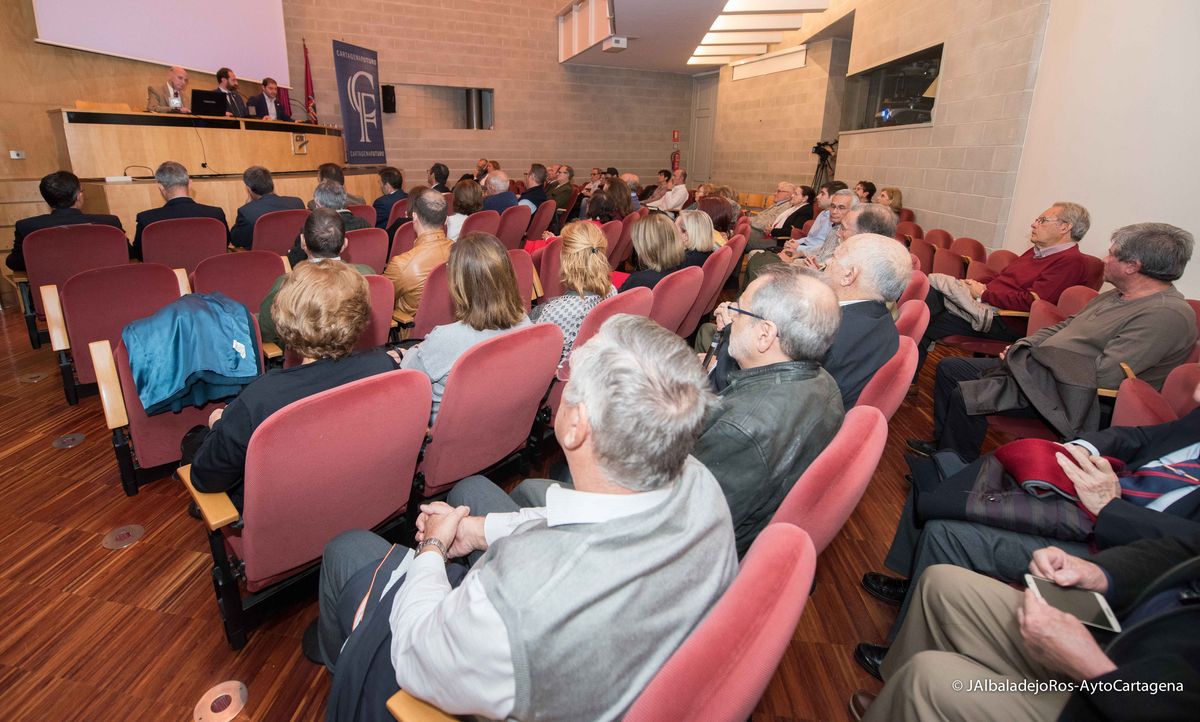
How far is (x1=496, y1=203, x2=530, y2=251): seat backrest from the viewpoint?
5559 millimetres

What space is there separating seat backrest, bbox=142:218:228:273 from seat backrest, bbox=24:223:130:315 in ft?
0.49

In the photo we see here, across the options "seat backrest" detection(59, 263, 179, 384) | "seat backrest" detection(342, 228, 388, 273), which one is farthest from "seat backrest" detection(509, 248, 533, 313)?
"seat backrest" detection(59, 263, 179, 384)

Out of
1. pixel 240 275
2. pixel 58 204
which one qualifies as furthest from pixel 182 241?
pixel 240 275

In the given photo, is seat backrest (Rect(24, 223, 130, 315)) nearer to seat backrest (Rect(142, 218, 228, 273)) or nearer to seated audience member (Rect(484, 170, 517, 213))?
seat backrest (Rect(142, 218, 228, 273))

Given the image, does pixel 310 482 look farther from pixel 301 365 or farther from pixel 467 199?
pixel 467 199

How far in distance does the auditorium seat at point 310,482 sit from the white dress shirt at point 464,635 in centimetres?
45

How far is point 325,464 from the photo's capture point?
4.47 ft

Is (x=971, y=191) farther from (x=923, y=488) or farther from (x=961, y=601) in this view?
(x=961, y=601)

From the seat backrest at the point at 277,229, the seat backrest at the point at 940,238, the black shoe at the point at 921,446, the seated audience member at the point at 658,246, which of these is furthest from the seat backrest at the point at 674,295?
the seat backrest at the point at 940,238

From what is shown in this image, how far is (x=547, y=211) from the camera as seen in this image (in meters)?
6.73

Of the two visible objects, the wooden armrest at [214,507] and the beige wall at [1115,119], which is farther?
the beige wall at [1115,119]

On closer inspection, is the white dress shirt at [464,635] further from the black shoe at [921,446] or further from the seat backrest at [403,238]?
the seat backrest at [403,238]

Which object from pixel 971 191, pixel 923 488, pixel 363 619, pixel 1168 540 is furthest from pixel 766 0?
pixel 363 619

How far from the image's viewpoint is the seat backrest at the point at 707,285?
3.61 meters
